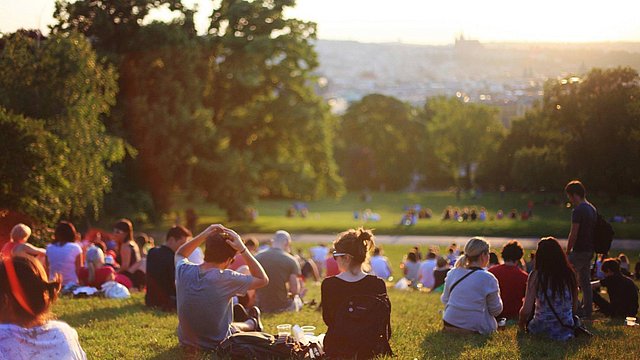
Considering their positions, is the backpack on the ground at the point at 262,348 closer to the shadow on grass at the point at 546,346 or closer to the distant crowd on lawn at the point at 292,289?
the distant crowd on lawn at the point at 292,289

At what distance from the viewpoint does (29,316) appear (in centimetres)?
449

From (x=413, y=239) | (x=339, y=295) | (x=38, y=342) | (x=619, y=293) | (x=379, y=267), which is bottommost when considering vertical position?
(x=413, y=239)

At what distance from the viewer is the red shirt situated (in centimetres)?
1102

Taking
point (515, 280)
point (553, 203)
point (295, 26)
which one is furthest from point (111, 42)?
point (515, 280)

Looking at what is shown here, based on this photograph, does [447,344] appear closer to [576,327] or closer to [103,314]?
[576,327]

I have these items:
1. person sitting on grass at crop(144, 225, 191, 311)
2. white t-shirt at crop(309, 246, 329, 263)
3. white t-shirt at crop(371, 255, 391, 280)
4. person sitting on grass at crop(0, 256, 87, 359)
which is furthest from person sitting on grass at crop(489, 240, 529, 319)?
white t-shirt at crop(309, 246, 329, 263)

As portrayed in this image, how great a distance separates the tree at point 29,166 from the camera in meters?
19.8

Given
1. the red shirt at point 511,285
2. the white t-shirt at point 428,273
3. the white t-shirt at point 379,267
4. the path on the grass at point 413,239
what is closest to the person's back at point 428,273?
the white t-shirt at point 428,273

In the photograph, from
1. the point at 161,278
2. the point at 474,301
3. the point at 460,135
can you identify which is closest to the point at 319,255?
the point at 161,278

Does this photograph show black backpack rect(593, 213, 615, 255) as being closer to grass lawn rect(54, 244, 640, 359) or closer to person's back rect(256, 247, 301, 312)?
grass lawn rect(54, 244, 640, 359)

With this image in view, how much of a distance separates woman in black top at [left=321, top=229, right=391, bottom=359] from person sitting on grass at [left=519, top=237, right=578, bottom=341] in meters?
2.31

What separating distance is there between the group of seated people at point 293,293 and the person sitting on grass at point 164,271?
16 millimetres

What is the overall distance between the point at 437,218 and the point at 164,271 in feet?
127

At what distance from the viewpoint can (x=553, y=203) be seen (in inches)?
1057
